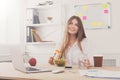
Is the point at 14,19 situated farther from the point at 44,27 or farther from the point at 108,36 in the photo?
the point at 108,36

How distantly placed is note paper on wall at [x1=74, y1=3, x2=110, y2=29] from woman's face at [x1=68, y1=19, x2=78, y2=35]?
0.93 meters

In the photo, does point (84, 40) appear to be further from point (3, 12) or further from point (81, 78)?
point (3, 12)

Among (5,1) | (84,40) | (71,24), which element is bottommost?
(84,40)

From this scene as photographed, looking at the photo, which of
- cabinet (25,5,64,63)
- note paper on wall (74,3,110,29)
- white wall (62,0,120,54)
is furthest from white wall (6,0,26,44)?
white wall (62,0,120,54)

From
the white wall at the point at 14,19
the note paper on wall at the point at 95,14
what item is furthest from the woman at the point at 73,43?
the white wall at the point at 14,19

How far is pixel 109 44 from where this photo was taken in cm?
388

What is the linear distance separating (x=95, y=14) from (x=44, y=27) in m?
1.09

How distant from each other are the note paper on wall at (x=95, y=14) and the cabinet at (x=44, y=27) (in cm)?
44

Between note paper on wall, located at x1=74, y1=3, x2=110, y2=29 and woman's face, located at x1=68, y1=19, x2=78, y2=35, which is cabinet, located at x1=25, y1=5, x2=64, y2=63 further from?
woman's face, located at x1=68, y1=19, x2=78, y2=35

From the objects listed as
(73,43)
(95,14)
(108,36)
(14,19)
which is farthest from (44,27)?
(73,43)

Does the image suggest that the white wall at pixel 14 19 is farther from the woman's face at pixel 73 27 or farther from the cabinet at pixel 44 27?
the woman's face at pixel 73 27

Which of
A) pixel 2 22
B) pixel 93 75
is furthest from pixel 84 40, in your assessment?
pixel 2 22

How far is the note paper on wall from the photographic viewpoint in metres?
3.89

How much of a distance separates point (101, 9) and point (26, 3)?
1.63m
